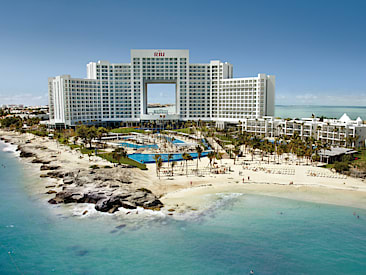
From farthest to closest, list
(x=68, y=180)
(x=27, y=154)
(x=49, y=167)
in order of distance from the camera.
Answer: (x=27, y=154)
(x=49, y=167)
(x=68, y=180)

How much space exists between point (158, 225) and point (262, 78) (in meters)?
101

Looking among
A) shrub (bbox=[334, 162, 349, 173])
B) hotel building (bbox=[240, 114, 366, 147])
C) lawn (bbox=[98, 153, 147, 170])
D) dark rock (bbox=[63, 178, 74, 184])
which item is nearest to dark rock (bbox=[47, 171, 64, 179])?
dark rock (bbox=[63, 178, 74, 184])

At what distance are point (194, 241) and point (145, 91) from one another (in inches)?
4466

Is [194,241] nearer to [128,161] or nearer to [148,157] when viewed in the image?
[128,161]

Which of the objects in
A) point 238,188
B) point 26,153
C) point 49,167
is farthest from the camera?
point 26,153

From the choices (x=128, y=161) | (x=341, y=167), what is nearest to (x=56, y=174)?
(x=128, y=161)

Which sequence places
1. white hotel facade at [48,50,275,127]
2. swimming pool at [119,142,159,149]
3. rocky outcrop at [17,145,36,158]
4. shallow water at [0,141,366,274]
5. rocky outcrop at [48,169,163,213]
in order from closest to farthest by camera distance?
shallow water at [0,141,366,274] → rocky outcrop at [48,169,163,213] → rocky outcrop at [17,145,36,158] → swimming pool at [119,142,159,149] → white hotel facade at [48,50,275,127]

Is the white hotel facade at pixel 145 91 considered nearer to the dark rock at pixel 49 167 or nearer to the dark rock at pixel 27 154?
the dark rock at pixel 27 154

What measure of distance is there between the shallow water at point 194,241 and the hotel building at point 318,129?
4697 cm

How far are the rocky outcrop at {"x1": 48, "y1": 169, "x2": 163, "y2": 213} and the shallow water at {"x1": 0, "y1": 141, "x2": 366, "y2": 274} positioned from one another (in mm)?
3172

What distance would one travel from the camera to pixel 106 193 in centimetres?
4878

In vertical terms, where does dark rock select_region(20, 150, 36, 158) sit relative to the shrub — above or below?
below

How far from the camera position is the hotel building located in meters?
85.4

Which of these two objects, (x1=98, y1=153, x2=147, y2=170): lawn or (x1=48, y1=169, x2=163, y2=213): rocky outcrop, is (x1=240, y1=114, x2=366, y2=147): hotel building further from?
(x1=48, y1=169, x2=163, y2=213): rocky outcrop
